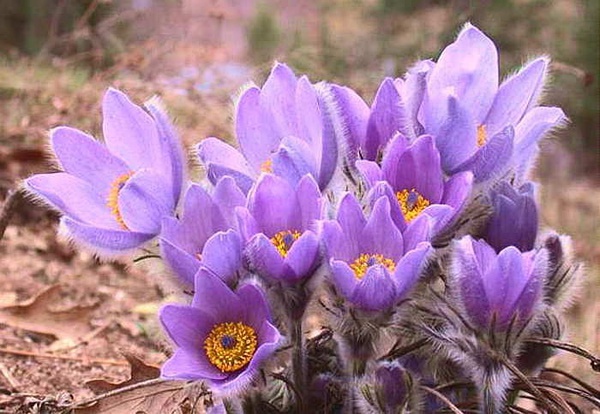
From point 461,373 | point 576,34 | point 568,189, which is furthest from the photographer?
point 576,34

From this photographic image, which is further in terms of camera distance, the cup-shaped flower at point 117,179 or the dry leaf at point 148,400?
the dry leaf at point 148,400

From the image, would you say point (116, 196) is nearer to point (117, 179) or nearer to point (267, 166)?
point (117, 179)

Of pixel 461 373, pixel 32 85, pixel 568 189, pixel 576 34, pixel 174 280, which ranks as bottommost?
pixel 568 189

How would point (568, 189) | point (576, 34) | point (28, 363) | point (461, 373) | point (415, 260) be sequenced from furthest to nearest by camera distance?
point (576, 34) → point (568, 189) → point (28, 363) → point (461, 373) → point (415, 260)

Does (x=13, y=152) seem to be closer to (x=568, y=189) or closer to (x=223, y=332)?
(x=223, y=332)

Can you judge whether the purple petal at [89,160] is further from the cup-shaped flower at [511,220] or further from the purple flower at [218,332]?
the cup-shaped flower at [511,220]

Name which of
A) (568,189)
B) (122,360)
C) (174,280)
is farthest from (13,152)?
(568,189)

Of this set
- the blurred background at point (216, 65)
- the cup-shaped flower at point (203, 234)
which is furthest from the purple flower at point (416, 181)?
the blurred background at point (216, 65)
